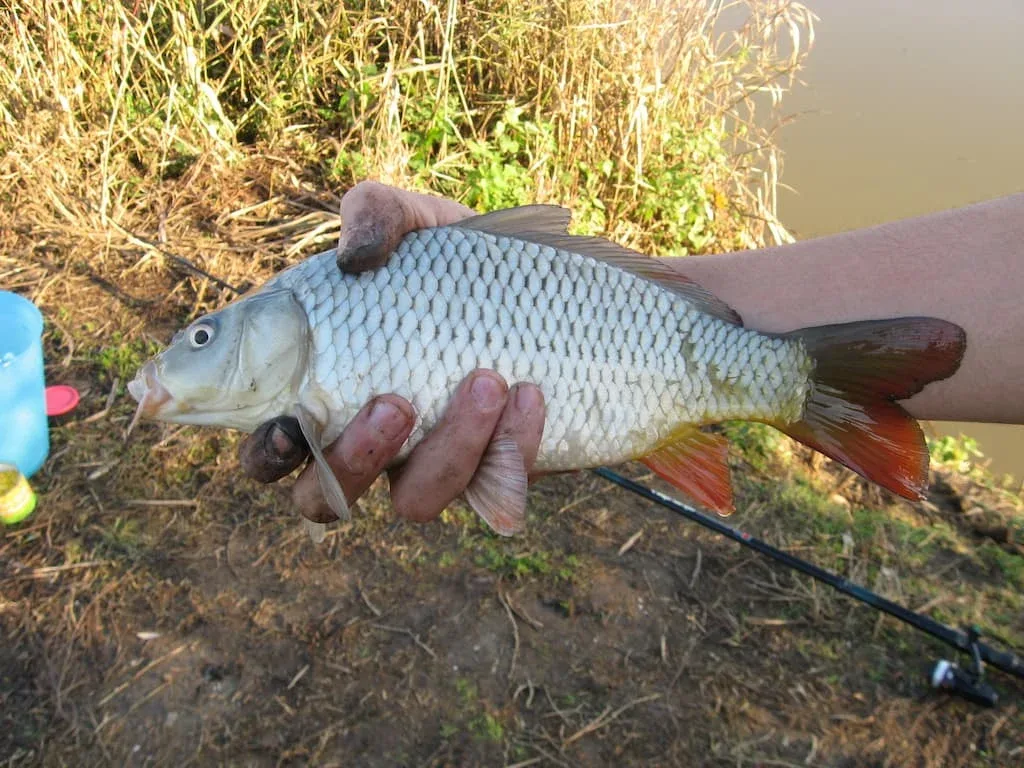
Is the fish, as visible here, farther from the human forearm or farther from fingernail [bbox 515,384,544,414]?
the human forearm

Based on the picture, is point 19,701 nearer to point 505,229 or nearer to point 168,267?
point 505,229

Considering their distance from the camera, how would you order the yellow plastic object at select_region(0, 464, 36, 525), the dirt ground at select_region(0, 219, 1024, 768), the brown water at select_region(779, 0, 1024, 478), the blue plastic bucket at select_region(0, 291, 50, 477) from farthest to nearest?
the brown water at select_region(779, 0, 1024, 478) < the blue plastic bucket at select_region(0, 291, 50, 477) < the yellow plastic object at select_region(0, 464, 36, 525) < the dirt ground at select_region(0, 219, 1024, 768)

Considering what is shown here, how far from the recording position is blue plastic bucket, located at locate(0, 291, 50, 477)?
7.98 feet

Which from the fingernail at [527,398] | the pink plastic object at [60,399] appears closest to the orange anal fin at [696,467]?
the fingernail at [527,398]

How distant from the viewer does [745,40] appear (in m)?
3.98

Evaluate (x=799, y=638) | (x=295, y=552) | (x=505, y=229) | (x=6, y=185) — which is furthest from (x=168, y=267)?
(x=799, y=638)

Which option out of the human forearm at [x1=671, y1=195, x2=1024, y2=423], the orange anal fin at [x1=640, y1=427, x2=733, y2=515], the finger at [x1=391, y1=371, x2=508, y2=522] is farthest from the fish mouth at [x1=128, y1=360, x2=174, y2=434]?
the human forearm at [x1=671, y1=195, x2=1024, y2=423]

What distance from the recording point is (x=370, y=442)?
50.0 inches

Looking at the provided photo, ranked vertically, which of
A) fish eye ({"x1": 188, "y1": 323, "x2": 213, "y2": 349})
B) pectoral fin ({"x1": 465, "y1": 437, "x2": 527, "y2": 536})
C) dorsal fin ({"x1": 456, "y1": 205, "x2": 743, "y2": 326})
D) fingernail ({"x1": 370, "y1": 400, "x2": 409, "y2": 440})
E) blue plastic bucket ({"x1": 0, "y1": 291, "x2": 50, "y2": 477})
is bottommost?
blue plastic bucket ({"x1": 0, "y1": 291, "x2": 50, "y2": 477})

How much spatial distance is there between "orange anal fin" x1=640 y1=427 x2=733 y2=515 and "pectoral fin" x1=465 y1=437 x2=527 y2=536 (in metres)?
0.24

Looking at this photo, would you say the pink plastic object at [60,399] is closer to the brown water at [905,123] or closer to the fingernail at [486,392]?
the fingernail at [486,392]

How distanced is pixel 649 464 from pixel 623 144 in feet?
8.84

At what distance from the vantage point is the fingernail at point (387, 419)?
125cm

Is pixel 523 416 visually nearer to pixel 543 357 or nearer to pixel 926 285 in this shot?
pixel 543 357
